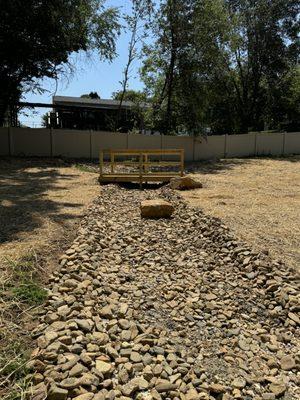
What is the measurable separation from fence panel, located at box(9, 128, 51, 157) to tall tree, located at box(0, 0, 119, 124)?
1.51 metres

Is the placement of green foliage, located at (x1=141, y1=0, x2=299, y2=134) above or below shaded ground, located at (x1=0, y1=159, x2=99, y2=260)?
above

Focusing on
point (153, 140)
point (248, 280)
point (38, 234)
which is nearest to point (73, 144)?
point (153, 140)

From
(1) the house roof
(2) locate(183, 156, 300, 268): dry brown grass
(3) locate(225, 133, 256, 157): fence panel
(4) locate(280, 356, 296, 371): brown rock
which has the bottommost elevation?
(4) locate(280, 356, 296, 371): brown rock

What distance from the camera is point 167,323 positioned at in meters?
3.63

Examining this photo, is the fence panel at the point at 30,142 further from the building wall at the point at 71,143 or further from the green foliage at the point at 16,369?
the green foliage at the point at 16,369

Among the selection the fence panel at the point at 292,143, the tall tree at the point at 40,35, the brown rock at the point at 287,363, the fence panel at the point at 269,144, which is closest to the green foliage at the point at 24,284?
the brown rock at the point at 287,363

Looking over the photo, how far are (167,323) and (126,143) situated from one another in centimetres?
1596

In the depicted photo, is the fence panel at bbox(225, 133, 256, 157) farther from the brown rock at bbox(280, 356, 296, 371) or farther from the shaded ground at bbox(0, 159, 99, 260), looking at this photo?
the brown rock at bbox(280, 356, 296, 371)

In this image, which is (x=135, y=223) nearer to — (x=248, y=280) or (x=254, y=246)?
(x=254, y=246)

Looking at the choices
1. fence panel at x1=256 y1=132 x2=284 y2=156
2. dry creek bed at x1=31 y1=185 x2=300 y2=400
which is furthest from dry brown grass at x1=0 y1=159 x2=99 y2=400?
fence panel at x1=256 y1=132 x2=284 y2=156

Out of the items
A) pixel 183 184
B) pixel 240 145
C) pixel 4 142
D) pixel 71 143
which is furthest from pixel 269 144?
pixel 4 142

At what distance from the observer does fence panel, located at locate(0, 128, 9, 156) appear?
55.6 feet

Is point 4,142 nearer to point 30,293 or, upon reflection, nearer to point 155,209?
point 155,209

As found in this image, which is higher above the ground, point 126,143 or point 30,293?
→ point 126,143
